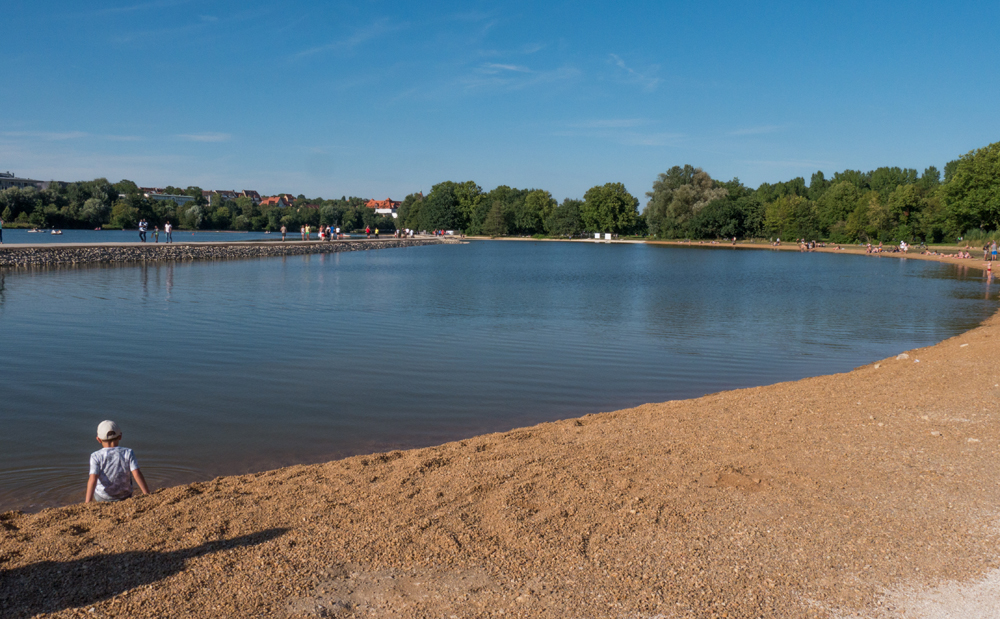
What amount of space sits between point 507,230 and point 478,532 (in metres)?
141

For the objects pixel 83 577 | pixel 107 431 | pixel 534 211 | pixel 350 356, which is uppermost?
pixel 534 211

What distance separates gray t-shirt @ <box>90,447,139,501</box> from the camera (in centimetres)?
610

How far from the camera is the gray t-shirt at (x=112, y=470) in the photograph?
6.10 metres

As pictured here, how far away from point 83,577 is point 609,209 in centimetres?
13303

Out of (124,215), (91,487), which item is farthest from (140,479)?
(124,215)

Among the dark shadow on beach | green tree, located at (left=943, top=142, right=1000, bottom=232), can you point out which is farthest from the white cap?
green tree, located at (left=943, top=142, right=1000, bottom=232)

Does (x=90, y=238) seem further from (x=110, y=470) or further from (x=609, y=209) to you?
(x=609, y=209)

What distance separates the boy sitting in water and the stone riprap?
36.3 metres

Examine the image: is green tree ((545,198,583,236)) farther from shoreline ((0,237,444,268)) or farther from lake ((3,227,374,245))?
shoreline ((0,237,444,268))

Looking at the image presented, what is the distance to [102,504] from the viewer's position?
235 inches

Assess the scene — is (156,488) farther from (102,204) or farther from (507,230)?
(507,230)

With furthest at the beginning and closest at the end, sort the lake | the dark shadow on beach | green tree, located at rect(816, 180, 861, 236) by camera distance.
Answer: green tree, located at rect(816, 180, 861, 236), the lake, the dark shadow on beach

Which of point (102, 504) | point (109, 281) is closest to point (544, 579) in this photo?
point (102, 504)

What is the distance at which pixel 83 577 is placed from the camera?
4297mm
